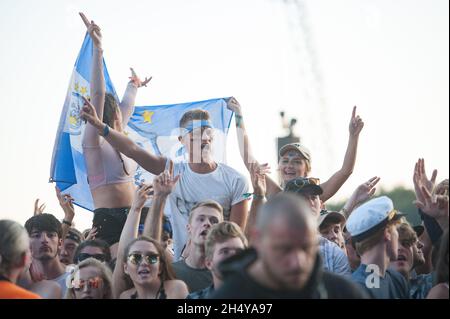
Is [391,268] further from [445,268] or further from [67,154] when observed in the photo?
[67,154]

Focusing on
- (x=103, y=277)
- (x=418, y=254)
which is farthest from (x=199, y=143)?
(x=418, y=254)

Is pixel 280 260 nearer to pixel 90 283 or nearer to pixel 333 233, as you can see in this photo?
pixel 90 283

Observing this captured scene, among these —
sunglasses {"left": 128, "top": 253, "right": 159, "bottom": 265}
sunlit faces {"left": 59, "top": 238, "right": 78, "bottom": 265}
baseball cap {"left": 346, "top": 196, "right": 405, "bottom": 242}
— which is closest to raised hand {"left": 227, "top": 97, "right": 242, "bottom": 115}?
sunlit faces {"left": 59, "top": 238, "right": 78, "bottom": 265}

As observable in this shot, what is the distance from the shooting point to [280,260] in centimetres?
376

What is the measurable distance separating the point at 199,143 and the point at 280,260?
370 centimetres

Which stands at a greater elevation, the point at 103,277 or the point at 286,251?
the point at 103,277

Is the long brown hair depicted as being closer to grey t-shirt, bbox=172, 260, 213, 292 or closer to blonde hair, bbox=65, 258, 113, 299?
grey t-shirt, bbox=172, 260, 213, 292

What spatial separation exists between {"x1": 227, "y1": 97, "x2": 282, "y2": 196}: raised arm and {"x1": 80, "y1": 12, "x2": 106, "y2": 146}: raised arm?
123 centimetres

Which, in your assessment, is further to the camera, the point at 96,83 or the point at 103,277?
the point at 96,83

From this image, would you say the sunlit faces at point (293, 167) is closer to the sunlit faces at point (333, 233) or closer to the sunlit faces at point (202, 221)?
the sunlit faces at point (333, 233)

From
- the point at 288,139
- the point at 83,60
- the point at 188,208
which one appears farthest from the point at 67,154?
the point at 288,139
